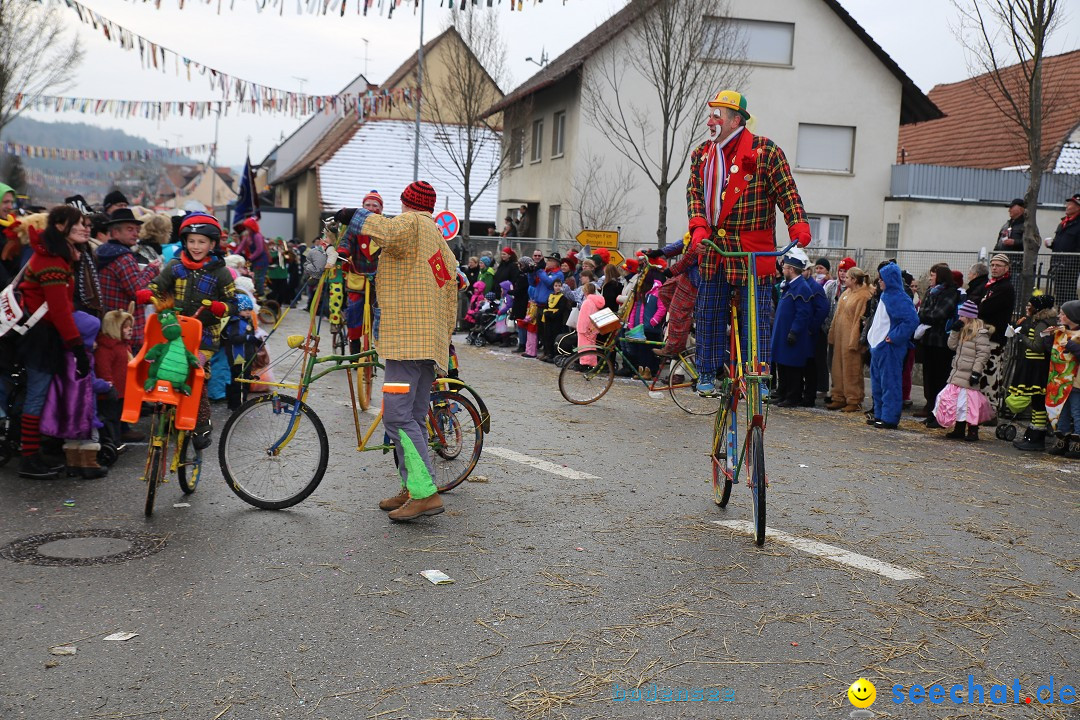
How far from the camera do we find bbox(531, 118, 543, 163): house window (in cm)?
3541

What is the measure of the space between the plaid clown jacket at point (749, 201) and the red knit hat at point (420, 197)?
5.21ft

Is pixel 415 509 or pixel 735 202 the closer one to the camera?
pixel 415 509

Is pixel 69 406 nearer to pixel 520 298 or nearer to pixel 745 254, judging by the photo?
pixel 745 254

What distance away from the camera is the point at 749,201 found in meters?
6.82

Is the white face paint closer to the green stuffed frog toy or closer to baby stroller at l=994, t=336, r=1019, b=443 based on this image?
the green stuffed frog toy

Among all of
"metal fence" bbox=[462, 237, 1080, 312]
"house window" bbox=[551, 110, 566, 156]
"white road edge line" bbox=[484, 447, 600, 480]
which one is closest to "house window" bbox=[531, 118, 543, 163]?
"house window" bbox=[551, 110, 566, 156]

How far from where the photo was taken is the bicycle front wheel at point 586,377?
12930 millimetres

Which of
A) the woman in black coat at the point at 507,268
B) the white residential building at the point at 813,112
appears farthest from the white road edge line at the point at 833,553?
the white residential building at the point at 813,112

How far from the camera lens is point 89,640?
4.54 meters

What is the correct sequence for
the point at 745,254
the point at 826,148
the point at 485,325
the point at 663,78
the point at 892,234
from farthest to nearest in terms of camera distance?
1. the point at 826,148
2. the point at 892,234
3. the point at 663,78
4. the point at 485,325
5. the point at 745,254

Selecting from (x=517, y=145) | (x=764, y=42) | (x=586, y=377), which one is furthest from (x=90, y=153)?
(x=586, y=377)

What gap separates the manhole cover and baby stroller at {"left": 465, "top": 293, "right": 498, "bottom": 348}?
51.6 feet

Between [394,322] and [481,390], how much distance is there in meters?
7.20

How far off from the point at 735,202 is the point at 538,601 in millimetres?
2962
